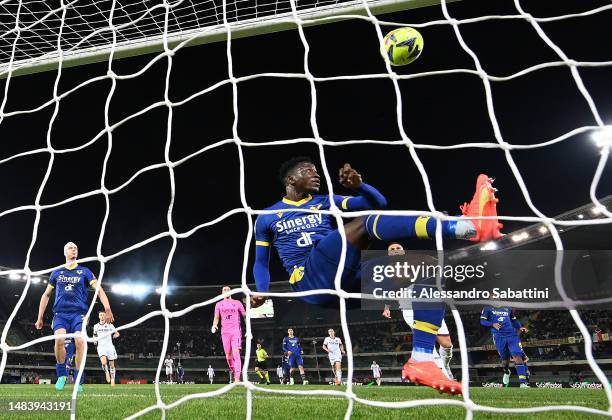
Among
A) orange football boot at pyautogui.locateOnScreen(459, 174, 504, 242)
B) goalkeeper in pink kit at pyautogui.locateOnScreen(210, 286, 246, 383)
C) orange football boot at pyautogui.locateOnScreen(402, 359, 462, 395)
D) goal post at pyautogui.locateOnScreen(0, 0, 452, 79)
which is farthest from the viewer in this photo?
goalkeeper in pink kit at pyautogui.locateOnScreen(210, 286, 246, 383)

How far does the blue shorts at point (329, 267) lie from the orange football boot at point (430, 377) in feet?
1.90

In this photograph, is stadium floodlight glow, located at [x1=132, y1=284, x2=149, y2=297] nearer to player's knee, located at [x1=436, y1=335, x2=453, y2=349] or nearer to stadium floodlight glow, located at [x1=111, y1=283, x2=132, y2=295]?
stadium floodlight glow, located at [x1=111, y1=283, x2=132, y2=295]

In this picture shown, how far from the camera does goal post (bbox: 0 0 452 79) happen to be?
2801 mm

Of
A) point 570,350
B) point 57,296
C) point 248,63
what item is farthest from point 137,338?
point 57,296

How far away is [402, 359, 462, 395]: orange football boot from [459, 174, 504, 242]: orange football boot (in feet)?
2.51

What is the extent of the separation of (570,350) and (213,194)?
16.8 metres

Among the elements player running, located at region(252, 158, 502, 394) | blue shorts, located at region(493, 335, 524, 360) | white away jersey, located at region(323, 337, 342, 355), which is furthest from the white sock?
white away jersey, located at region(323, 337, 342, 355)

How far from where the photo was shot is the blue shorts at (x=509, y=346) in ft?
28.7

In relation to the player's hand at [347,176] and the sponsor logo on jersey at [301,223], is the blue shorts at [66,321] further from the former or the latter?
the player's hand at [347,176]

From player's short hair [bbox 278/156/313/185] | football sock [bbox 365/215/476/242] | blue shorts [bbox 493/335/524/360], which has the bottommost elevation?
blue shorts [bbox 493/335/524/360]

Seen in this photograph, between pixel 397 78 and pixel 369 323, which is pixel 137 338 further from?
pixel 397 78

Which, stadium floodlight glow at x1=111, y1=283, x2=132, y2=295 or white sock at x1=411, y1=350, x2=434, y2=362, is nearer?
white sock at x1=411, y1=350, x2=434, y2=362

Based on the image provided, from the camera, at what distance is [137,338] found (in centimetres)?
3034

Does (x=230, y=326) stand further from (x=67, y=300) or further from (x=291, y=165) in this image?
(x=291, y=165)
